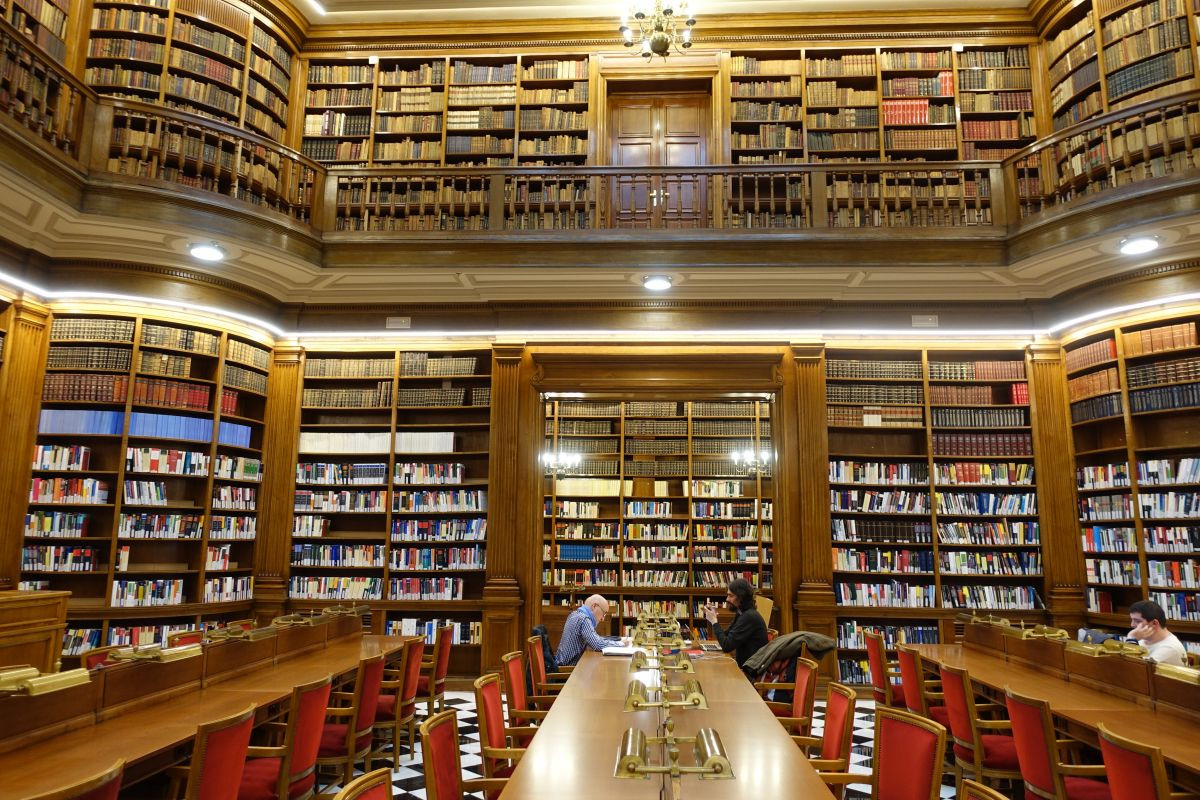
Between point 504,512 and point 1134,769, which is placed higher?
point 504,512

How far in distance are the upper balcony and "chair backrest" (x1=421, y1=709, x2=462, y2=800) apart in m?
4.36

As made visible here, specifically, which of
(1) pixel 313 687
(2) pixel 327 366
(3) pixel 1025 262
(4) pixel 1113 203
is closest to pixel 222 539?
(2) pixel 327 366

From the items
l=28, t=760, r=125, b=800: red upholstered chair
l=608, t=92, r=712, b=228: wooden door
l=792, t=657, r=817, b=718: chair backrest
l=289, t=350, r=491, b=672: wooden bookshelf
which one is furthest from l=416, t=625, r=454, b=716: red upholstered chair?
l=608, t=92, r=712, b=228: wooden door

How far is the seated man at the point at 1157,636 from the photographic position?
13.4 feet

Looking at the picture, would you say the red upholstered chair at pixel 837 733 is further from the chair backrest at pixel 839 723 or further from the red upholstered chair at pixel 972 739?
the red upholstered chair at pixel 972 739

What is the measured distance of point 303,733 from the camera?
123 inches

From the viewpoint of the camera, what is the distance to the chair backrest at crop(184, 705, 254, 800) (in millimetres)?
2455

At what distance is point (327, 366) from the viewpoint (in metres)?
7.50

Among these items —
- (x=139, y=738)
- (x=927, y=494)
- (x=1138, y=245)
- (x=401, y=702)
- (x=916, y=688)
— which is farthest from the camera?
(x=927, y=494)

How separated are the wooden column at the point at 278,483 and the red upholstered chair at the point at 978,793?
639 cm

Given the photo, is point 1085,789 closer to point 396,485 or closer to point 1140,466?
point 1140,466

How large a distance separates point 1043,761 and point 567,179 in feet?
19.6

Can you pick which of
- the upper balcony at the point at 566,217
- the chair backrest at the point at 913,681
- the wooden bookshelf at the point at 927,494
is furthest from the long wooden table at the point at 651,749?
the upper balcony at the point at 566,217

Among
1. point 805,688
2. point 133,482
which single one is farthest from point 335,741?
point 133,482
